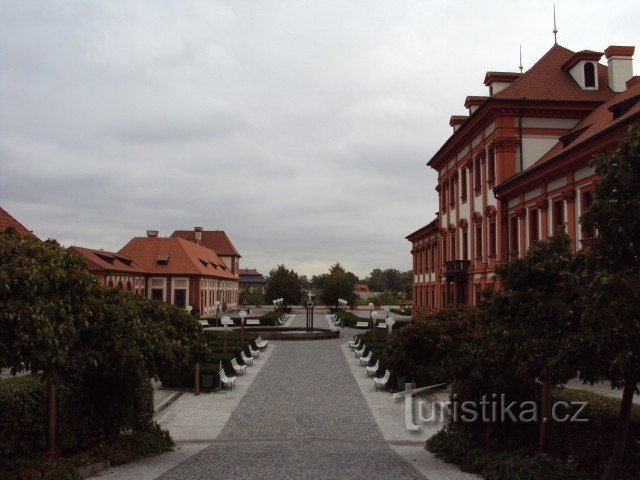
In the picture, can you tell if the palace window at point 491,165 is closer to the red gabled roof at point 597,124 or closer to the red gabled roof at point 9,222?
the red gabled roof at point 597,124

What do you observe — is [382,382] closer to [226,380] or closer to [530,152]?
[226,380]

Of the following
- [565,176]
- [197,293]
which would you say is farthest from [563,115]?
[197,293]

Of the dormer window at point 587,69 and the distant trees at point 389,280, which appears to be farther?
the distant trees at point 389,280

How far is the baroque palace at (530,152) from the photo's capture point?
837 inches

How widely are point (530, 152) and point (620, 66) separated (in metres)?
6.00

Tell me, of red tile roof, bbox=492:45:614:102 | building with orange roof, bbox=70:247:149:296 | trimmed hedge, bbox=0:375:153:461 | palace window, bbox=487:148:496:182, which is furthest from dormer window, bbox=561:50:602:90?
building with orange roof, bbox=70:247:149:296

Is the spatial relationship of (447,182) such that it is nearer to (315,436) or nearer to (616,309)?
(315,436)

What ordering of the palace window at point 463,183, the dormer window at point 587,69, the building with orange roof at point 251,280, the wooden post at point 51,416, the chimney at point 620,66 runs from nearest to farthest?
the wooden post at point 51,416
the chimney at point 620,66
the dormer window at point 587,69
the palace window at point 463,183
the building with orange roof at point 251,280

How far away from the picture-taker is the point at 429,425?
1438 centimetres

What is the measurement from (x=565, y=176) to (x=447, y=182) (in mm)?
15689

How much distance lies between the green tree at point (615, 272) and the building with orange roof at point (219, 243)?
89213 millimetres

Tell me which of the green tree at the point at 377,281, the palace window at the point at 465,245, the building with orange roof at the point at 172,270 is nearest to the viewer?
the palace window at the point at 465,245

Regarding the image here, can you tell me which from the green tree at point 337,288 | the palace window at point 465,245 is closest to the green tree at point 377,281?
the green tree at point 337,288

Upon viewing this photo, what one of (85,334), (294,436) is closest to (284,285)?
(294,436)
